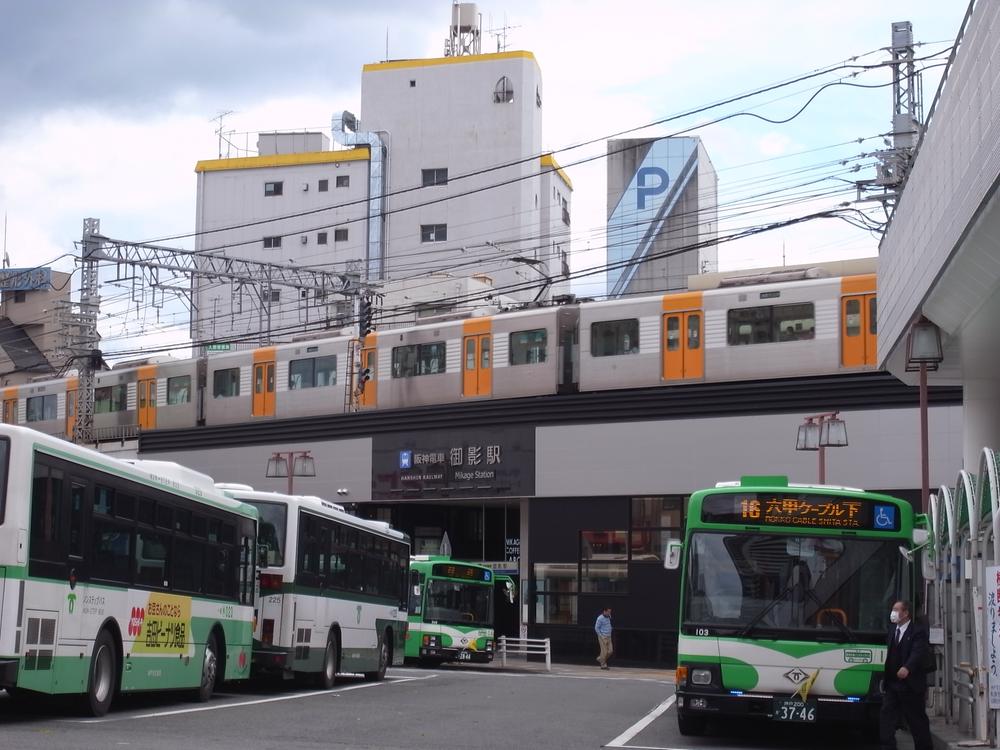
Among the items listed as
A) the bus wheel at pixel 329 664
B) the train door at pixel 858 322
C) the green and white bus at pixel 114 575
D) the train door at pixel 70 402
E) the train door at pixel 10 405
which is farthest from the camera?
the train door at pixel 10 405

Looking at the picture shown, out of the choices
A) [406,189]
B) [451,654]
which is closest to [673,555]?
[451,654]

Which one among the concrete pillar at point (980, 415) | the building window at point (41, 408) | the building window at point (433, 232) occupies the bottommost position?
the concrete pillar at point (980, 415)

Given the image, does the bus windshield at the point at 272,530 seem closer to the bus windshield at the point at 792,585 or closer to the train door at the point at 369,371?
the bus windshield at the point at 792,585

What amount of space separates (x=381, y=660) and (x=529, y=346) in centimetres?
1706

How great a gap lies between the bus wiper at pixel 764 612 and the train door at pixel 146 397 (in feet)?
133

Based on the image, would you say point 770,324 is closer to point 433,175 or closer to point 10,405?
point 10,405

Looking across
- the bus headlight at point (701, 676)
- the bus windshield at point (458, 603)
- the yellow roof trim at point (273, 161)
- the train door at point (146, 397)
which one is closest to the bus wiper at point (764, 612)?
the bus headlight at point (701, 676)

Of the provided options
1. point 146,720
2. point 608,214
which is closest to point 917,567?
point 146,720

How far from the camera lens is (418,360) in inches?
1754

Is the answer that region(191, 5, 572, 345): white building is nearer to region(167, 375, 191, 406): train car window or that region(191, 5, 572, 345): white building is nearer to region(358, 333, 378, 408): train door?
region(167, 375, 191, 406): train car window

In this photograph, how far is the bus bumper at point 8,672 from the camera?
12.6 meters

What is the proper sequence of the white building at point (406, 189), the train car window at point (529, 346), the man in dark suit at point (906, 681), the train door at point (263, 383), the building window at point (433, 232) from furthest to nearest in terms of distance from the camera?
the building window at point (433, 232), the white building at point (406, 189), the train door at point (263, 383), the train car window at point (529, 346), the man in dark suit at point (906, 681)

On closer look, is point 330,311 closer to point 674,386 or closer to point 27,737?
point 674,386

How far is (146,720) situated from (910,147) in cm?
1661
